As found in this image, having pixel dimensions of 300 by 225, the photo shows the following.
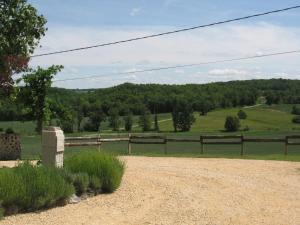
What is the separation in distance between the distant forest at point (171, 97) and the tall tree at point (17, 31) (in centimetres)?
5003

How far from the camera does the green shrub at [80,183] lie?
1152cm

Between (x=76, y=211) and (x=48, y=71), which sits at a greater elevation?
(x=48, y=71)

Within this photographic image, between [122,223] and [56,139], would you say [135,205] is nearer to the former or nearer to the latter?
[122,223]

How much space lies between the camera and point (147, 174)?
594 inches

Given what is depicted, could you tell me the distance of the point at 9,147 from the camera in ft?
76.2

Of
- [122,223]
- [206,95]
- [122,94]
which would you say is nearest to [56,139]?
[122,223]

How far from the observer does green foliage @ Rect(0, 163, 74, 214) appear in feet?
32.1

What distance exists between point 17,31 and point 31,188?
8153 mm

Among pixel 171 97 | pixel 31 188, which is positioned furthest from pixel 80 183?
pixel 171 97

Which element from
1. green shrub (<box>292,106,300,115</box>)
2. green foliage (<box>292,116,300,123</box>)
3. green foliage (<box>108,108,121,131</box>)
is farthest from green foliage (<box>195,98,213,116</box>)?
green foliage (<box>108,108,121,131</box>)

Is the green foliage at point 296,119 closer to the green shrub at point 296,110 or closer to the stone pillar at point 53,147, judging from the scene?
the green shrub at point 296,110

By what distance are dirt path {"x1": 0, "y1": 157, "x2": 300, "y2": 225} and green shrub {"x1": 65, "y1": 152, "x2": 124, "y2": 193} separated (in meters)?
0.29

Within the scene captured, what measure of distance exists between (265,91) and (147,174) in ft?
310

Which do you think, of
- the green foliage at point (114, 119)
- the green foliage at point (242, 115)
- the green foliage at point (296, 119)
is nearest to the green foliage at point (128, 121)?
the green foliage at point (114, 119)
